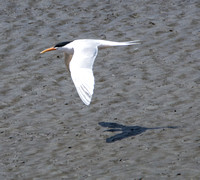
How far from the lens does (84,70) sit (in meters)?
8.83

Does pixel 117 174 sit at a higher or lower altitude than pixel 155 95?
higher

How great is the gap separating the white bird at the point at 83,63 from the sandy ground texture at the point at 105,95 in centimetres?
101

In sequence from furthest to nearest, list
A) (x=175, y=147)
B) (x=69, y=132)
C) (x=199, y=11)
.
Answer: (x=199, y=11) → (x=69, y=132) → (x=175, y=147)

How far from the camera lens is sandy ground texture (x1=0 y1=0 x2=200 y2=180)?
8633 millimetres

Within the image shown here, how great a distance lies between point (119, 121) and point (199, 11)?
585 centimetres

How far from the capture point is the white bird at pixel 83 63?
8.30m

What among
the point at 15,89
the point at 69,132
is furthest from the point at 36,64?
the point at 69,132

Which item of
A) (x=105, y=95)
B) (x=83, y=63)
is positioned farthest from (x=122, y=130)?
(x=105, y=95)

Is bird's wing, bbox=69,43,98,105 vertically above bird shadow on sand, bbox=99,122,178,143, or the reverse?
bird's wing, bbox=69,43,98,105

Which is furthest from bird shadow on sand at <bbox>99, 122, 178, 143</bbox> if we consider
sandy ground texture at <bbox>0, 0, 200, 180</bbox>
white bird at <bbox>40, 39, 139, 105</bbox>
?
white bird at <bbox>40, 39, 139, 105</bbox>

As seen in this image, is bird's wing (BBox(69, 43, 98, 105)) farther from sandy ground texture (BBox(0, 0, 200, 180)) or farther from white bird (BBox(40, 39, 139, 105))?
sandy ground texture (BBox(0, 0, 200, 180))

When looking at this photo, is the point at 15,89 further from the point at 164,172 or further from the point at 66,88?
the point at 164,172

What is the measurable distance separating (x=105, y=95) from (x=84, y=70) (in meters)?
2.37

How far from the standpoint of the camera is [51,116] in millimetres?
10484
